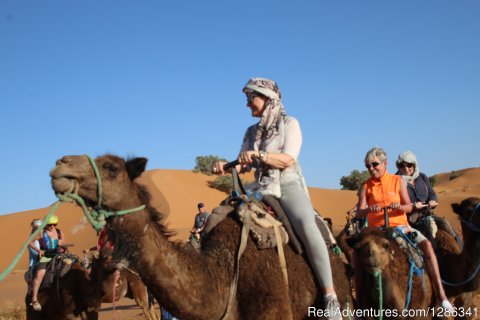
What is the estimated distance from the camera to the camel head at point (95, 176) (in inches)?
143

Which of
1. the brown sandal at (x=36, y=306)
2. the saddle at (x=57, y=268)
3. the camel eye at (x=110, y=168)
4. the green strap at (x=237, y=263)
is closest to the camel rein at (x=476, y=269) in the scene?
the green strap at (x=237, y=263)

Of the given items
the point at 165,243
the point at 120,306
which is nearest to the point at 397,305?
the point at 165,243

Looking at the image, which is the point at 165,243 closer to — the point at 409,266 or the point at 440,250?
the point at 409,266

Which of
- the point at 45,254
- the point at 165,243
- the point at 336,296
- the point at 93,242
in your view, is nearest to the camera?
the point at 165,243

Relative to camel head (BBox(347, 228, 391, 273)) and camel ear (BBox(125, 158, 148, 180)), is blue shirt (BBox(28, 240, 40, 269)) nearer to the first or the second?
camel head (BBox(347, 228, 391, 273))

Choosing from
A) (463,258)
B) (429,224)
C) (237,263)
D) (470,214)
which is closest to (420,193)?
(429,224)

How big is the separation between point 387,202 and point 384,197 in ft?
0.25

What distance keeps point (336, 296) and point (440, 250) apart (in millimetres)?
3770

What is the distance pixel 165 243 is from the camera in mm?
4152

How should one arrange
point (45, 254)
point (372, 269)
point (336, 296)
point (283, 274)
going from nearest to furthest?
point (283, 274)
point (336, 296)
point (372, 269)
point (45, 254)

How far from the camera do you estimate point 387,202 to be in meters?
6.64

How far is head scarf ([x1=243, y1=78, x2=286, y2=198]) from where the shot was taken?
16.2 ft

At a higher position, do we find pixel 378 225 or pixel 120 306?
pixel 378 225

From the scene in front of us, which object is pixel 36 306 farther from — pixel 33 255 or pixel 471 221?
pixel 471 221
